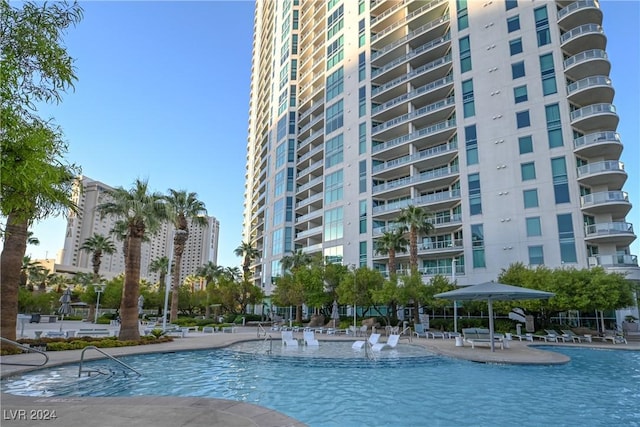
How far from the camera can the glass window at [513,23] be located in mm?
38125

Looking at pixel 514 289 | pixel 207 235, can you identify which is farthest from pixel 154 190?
pixel 207 235

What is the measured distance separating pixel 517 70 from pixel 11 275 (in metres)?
41.9

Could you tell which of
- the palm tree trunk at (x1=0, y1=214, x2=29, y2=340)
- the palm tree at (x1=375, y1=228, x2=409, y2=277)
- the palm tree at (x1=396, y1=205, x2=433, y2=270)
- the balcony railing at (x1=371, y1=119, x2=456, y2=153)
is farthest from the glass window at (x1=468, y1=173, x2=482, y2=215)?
the palm tree trunk at (x1=0, y1=214, x2=29, y2=340)

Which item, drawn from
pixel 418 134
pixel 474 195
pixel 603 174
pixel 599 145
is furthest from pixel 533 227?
pixel 418 134

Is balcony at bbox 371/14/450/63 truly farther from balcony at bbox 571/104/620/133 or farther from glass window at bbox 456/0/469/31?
balcony at bbox 571/104/620/133

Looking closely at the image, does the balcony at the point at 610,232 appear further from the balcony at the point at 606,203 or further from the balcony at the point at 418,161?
the balcony at the point at 418,161

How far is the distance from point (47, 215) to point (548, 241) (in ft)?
118

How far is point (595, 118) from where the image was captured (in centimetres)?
3269

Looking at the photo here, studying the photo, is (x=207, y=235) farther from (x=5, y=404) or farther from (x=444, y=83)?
(x=5, y=404)

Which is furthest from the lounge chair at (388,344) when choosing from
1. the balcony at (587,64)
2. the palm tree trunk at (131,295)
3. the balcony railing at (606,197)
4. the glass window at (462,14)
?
the glass window at (462,14)

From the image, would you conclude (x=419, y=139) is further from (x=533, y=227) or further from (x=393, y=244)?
(x=533, y=227)

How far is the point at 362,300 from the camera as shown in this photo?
113 ft

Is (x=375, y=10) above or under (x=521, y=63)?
above

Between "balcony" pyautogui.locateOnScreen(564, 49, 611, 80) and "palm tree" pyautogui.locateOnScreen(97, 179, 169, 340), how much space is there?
36409mm
